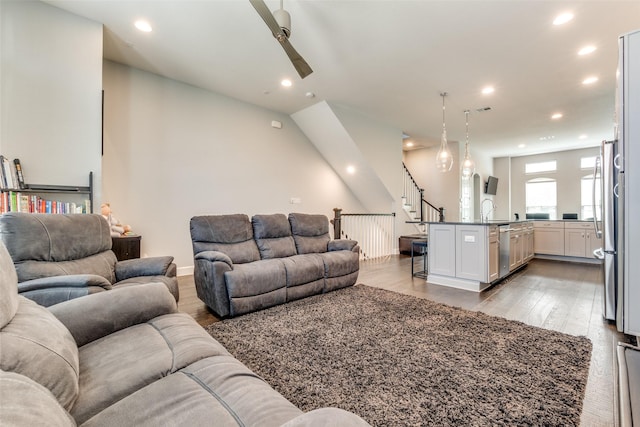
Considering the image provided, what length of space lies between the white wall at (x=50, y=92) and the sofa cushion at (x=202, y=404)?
9.90 feet

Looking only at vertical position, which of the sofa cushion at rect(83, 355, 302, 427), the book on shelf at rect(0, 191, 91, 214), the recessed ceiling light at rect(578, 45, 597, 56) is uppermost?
the recessed ceiling light at rect(578, 45, 597, 56)

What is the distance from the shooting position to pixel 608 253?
251 cm

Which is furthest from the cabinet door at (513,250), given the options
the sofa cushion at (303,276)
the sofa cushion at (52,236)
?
the sofa cushion at (52,236)

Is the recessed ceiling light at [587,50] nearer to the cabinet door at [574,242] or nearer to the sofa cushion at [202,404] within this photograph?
the cabinet door at [574,242]

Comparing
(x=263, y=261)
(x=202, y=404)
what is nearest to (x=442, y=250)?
(x=263, y=261)

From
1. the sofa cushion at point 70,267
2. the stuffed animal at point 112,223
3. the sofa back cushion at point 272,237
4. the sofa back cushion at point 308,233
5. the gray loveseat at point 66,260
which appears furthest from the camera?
the sofa back cushion at point 308,233

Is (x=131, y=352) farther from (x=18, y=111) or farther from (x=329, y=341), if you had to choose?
(x=18, y=111)

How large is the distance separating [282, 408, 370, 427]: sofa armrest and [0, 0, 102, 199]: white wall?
353 centimetres

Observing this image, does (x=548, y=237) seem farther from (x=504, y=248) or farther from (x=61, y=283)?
(x=61, y=283)

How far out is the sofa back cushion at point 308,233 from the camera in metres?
3.95

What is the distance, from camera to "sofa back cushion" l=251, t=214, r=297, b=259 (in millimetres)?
3580

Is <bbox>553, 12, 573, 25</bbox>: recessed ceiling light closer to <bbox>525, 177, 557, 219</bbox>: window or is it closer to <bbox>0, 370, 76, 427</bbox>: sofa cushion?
<bbox>0, 370, 76, 427</bbox>: sofa cushion

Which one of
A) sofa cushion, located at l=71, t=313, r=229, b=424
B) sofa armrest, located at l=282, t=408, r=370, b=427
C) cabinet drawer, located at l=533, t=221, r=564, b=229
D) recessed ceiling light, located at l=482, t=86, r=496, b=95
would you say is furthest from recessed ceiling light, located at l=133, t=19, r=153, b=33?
cabinet drawer, located at l=533, t=221, r=564, b=229

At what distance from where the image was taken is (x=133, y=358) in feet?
3.64
